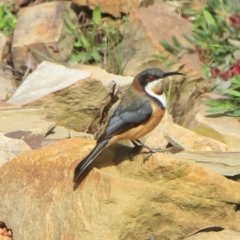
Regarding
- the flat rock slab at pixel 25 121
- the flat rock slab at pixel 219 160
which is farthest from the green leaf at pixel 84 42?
the flat rock slab at pixel 219 160

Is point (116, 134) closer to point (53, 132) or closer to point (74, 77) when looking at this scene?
point (53, 132)

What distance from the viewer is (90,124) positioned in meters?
8.66

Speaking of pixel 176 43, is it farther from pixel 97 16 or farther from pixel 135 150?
pixel 135 150

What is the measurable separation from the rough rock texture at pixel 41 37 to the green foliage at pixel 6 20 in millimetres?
80

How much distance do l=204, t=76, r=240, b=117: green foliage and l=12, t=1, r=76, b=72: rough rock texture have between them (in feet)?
7.12

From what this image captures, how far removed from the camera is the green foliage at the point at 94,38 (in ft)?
33.4

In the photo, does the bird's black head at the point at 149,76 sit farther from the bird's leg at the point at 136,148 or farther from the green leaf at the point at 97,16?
the green leaf at the point at 97,16

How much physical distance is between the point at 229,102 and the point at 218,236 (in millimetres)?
2614

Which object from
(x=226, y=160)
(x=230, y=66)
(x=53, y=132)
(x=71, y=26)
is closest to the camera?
(x=226, y=160)

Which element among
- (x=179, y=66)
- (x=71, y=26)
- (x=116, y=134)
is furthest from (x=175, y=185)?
(x=71, y=26)

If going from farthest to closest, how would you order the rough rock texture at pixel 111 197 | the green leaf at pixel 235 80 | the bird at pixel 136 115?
the green leaf at pixel 235 80 → the bird at pixel 136 115 → the rough rock texture at pixel 111 197

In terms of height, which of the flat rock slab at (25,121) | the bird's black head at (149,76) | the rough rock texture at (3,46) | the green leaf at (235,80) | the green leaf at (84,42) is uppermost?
the bird's black head at (149,76)

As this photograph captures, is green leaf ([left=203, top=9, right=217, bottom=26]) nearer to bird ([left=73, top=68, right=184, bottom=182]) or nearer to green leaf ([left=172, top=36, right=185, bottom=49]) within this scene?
green leaf ([left=172, top=36, right=185, bottom=49])

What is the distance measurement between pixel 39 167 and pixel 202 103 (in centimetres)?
273
